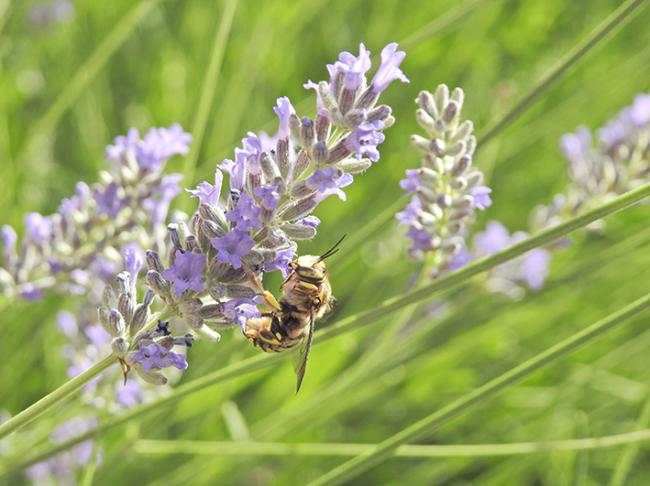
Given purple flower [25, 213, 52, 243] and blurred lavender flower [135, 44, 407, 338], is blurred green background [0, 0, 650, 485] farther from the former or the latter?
blurred lavender flower [135, 44, 407, 338]

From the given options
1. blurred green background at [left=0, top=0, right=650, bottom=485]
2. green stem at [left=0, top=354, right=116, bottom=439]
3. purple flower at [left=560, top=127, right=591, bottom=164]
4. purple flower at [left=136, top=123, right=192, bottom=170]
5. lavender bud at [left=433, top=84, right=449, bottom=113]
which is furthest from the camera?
blurred green background at [left=0, top=0, right=650, bottom=485]

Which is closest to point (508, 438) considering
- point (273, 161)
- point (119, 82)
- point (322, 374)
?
point (322, 374)

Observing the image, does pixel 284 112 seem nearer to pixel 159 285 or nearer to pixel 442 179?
pixel 159 285

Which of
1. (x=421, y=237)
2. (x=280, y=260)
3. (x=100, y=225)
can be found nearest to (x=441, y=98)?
(x=421, y=237)

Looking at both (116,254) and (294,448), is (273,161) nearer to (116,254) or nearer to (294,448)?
(116,254)

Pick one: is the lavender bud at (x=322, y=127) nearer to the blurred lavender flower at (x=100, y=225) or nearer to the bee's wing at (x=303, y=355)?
the bee's wing at (x=303, y=355)

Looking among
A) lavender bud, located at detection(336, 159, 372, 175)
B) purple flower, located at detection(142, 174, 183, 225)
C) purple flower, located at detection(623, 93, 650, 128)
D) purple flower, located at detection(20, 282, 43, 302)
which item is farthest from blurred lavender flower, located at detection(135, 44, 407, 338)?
purple flower, located at detection(623, 93, 650, 128)

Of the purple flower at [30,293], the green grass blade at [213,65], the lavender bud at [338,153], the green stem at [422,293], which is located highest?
the green grass blade at [213,65]

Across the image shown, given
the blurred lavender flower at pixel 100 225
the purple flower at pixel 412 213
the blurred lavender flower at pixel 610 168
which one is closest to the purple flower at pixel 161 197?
the blurred lavender flower at pixel 100 225
